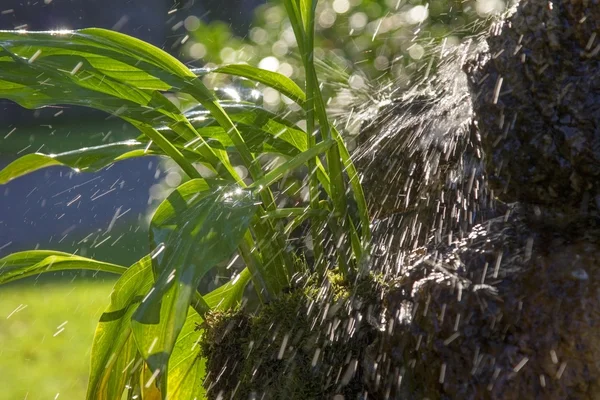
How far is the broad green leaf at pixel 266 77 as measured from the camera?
5.18 feet

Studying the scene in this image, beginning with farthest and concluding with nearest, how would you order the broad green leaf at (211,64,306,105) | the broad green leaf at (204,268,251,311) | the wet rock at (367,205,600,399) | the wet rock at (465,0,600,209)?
the broad green leaf at (204,268,251,311), the broad green leaf at (211,64,306,105), the wet rock at (465,0,600,209), the wet rock at (367,205,600,399)

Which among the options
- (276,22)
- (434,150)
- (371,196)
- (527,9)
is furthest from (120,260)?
(527,9)

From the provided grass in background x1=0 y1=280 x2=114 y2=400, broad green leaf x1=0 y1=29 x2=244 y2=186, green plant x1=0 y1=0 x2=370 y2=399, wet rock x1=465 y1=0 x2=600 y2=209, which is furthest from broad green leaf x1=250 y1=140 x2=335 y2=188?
grass in background x1=0 y1=280 x2=114 y2=400

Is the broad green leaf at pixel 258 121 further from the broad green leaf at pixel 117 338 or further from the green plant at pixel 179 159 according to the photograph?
the broad green leaf at pixel 117 338

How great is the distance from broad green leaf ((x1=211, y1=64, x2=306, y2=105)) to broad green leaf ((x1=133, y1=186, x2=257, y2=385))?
1.36 feet

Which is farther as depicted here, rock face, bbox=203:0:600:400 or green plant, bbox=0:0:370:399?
green plant, bbox=0:0:370:399

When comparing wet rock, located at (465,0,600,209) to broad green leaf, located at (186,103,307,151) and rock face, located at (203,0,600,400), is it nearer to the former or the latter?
rock face, located at (203,0,600,400)

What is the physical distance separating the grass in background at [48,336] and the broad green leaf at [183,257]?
225 cm

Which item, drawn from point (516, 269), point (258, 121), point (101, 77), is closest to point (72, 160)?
point (101, 77)

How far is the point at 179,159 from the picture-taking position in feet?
5.15

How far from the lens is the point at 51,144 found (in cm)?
727

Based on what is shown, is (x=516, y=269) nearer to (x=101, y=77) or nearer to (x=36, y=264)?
(x=101, y=77)

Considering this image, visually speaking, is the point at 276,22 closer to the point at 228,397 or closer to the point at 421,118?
the point at 421,118

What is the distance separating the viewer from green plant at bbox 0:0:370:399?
1.36 metres
